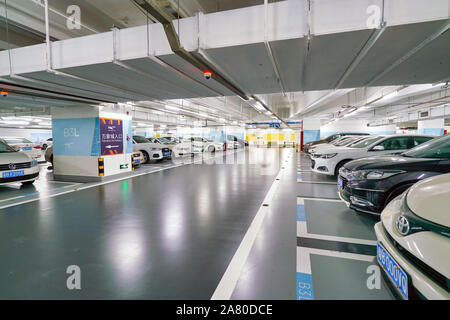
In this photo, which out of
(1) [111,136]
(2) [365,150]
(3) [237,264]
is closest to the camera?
(3) [237,264]

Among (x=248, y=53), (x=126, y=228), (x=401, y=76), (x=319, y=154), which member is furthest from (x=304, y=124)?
(x=126, y=228)

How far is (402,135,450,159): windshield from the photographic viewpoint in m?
2.72

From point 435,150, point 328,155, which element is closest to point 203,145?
point 328,155

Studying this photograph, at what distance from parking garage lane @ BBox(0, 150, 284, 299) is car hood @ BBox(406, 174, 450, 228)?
1660mm

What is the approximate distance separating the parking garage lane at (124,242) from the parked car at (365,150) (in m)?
2.63

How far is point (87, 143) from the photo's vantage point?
6.44 metres

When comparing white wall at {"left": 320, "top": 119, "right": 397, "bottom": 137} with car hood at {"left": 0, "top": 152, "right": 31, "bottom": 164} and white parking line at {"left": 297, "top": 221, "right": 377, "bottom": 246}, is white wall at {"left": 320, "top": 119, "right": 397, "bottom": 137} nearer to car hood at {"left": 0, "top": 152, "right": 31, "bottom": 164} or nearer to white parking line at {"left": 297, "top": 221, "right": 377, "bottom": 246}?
white parking line at {"left": 297, "top": 221, "right": 377, "bottom": 246}

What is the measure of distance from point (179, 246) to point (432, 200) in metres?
2.38

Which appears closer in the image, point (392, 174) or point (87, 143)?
point (392, 174)

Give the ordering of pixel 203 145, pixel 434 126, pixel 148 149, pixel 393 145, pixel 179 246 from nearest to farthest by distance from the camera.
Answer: pixel 179 246 < pixel 393 145 < pixel 148 149 < pixel 203 145 < pixel 434 126

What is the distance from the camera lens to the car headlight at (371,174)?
279 centimetres

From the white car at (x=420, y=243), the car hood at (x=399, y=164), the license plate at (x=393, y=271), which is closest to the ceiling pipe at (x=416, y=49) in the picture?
the car hood at (x=399, y=164)

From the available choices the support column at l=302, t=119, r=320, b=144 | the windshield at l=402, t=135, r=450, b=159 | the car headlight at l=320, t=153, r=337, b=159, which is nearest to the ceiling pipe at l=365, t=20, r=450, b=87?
the windshield at l=402, t=135, r=450, b=159

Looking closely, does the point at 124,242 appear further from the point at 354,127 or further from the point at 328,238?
the point at 354,127
